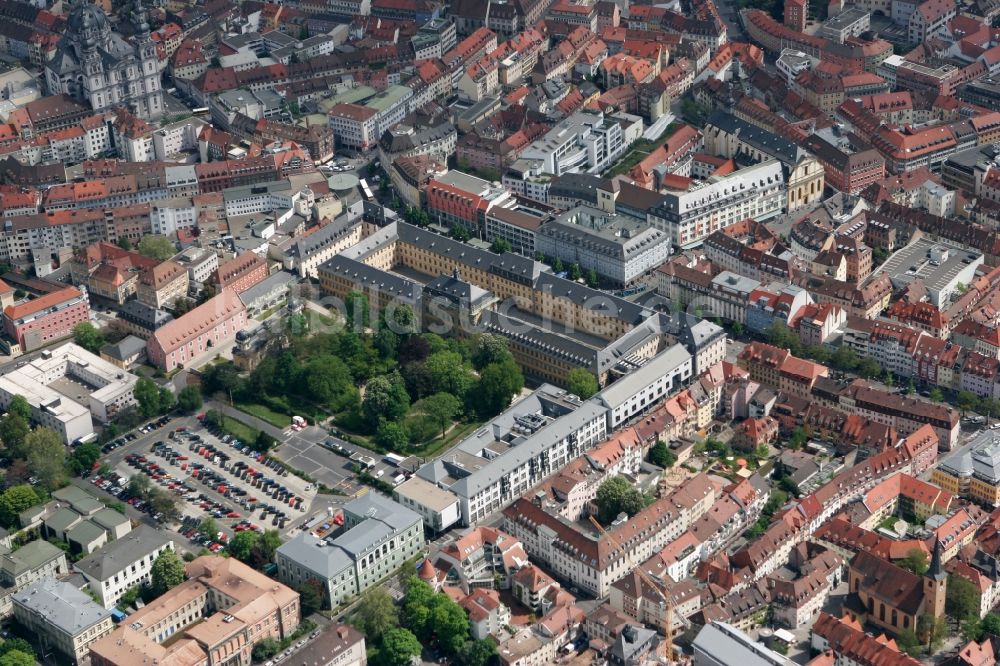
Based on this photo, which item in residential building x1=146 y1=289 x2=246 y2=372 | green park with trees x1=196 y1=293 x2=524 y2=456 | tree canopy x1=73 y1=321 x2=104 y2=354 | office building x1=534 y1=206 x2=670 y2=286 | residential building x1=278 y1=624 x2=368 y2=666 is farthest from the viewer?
A: office building x1=534 y1=206 x2=670 y2=286

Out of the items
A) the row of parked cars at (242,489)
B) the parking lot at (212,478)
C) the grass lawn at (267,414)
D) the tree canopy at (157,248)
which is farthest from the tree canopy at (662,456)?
the tree canopy at (157,248)

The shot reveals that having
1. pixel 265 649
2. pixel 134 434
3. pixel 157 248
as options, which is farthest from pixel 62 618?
pixel 157 248

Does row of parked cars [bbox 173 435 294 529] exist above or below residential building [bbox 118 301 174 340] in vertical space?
below

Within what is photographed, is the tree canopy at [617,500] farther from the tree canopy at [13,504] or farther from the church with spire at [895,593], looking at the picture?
the tree canopy at [13,504]

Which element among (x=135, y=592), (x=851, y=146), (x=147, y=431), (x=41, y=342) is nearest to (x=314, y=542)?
(x=135, y=592)

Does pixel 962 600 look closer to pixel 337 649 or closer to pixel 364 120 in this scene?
pixel 337 649

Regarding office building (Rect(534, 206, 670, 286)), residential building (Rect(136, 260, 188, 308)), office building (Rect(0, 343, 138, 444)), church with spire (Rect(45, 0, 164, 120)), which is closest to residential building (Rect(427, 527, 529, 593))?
office building (Rect(0, 343, 138, 444))

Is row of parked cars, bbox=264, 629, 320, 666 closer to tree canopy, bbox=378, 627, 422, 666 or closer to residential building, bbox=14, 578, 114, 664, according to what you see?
tree canopy, bbox=378, 627, 422, 666

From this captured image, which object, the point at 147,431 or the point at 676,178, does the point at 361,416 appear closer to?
the point at 147,431

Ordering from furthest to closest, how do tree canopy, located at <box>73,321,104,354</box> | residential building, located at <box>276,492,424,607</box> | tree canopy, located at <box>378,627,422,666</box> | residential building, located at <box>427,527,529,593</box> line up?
tree canopy, located at <box>73,321,104,354</box> → residential building, located at <box>427,527,529,593</box> → residential building, located at <box>276,492,424,607</box> → tree canopy, located at <box>378,627,422,666</box>
